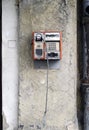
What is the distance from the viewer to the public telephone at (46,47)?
4836mm

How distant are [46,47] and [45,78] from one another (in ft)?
1.39

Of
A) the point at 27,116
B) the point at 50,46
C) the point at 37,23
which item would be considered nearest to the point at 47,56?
the point at 50,46

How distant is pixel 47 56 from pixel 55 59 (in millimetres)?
133

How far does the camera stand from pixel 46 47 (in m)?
4.84

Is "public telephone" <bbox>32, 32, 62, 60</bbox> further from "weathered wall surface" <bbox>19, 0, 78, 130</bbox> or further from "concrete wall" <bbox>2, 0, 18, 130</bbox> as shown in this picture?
"concrete wall" <bbox>2, 0, 18, 130</bbox>

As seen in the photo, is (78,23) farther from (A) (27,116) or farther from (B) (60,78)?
(A) (27,116)

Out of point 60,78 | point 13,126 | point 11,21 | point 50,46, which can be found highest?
point 11,21

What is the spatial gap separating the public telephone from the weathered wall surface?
0.20m

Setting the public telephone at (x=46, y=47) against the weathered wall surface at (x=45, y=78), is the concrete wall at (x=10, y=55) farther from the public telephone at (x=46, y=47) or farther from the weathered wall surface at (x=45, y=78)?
the public telephone at (x=46, y=47)

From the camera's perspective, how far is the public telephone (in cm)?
484

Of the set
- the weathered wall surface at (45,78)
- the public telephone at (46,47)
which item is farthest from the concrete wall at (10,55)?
the public telephone at (46,47)

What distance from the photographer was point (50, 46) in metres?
4.84

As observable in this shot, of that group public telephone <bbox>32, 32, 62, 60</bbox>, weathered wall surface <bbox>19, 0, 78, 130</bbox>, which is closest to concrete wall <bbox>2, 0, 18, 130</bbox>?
weathered wall surface <bbox>19, 0, 78, 130</bbox>

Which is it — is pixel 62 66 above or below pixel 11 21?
below
